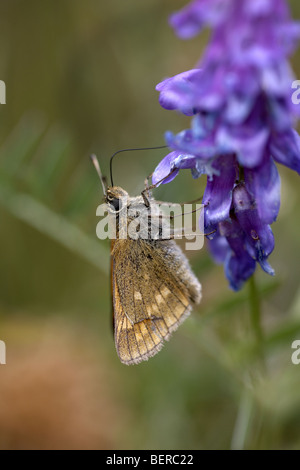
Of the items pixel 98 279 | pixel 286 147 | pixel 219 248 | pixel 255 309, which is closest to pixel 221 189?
pixel 286 147

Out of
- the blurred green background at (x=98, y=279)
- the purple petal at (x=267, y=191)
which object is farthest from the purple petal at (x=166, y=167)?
the blurred green background at (x=98, y=279)

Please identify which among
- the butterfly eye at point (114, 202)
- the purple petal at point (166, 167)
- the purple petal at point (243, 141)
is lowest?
the purple petal at point (243, 141)

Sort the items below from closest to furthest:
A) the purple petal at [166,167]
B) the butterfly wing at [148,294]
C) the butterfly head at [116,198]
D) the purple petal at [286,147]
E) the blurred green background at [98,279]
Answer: the purple petal at [286,147] < the purple petal at [166,167] < the butterfly wing at [148,294] < the butterfly head at [116,198] < the blurred green background at [98,279]

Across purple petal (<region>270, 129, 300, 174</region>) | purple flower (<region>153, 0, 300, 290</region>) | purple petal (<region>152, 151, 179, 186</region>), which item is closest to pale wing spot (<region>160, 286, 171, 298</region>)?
purple petal (<region>152, 151, 179, 186</region>)

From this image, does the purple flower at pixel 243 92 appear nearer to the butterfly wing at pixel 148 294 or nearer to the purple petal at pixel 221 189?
the purple petal at pixel 221 189

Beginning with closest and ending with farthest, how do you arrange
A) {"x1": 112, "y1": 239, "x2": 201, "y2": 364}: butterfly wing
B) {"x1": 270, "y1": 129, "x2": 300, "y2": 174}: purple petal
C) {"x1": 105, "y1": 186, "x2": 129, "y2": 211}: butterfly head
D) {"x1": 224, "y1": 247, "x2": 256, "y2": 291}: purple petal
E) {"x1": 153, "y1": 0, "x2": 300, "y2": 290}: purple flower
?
1. {"x1": 153, "y1": 0, "x2": 300, "y2": 290}: purple flower
2. {"x1": 270, "y1": 129, "x2": 300, "y2": 174}: purple petal
3. {"x1": 224, "y1": 247, "x2": 256, "y2": 291}: purple petal
4. {"x1": 112, "y1": 239, "x2": 201, "y2": 364}: butterfly wing
5. {"x1": 105, "y1": 186, "x2": 129, "y2": 211}: butterfly head

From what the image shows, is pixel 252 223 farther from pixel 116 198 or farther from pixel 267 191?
pixel 116 198

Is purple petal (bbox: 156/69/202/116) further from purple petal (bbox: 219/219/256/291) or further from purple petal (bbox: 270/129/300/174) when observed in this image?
purple petal (bbox: 219/219/256/291)
